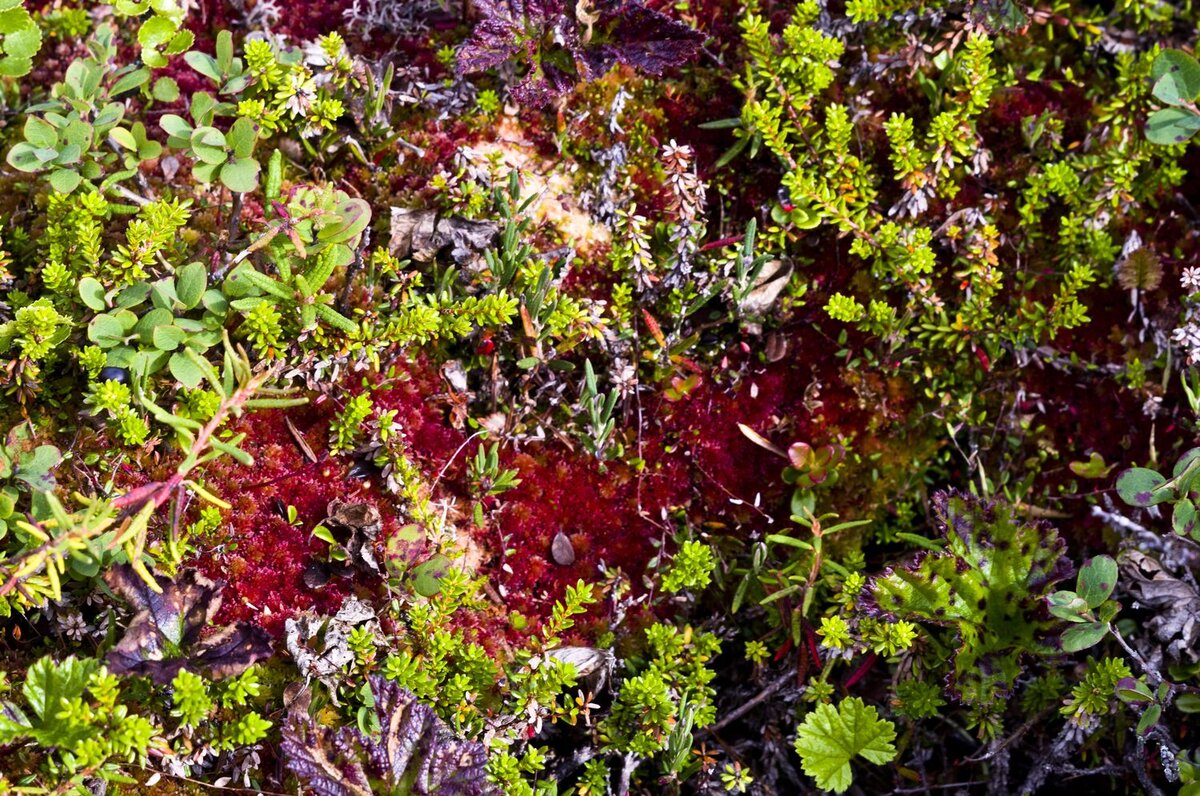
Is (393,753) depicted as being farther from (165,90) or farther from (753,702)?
(165,90)

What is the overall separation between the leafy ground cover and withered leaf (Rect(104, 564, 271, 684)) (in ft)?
0.04

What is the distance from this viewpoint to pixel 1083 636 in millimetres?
3264

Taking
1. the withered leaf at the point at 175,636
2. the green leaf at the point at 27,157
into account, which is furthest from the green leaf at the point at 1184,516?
the green leaf at the point at 27,157

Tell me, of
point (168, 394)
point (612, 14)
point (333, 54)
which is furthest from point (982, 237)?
point (168, 394)

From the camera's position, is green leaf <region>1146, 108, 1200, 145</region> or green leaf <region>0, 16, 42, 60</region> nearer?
green leaf <region>0, 16, 42, 60</region>

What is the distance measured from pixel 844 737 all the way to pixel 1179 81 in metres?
2.80

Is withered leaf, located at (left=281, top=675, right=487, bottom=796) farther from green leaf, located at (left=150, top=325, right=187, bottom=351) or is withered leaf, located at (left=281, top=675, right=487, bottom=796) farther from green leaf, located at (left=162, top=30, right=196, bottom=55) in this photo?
green leaf, located at (left=162, top=30, right=196, bottom=55)

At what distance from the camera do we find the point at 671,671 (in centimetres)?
345

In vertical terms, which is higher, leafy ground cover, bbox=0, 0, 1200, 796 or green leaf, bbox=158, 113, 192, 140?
green leaf, bbox=158, 113, 192, 140

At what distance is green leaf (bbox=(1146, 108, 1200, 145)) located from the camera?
12.1 ft

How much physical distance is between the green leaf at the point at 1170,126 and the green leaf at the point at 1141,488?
4.29ft

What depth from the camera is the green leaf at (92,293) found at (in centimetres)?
329

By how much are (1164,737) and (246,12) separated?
4.65 m

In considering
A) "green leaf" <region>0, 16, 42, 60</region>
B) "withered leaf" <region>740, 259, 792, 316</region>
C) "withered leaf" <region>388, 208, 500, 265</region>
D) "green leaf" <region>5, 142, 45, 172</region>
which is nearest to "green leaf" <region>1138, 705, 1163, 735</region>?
"withered leaf" <region>740, 259, 792, 316</region>
